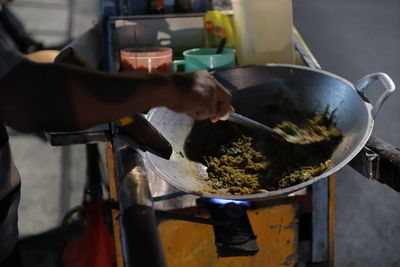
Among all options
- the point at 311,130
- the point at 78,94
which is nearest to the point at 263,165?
the point at 311,130

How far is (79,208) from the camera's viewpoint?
1828 millimetres

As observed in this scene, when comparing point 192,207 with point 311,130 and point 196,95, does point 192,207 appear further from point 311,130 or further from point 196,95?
point 196,95

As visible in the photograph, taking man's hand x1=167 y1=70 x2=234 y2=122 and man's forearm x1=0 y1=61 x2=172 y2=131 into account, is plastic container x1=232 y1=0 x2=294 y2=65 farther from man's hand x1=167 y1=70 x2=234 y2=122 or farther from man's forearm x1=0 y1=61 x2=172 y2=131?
man's forearm x1=0 y1=61 x2=172 y2=131

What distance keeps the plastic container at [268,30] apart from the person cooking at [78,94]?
0.95 m

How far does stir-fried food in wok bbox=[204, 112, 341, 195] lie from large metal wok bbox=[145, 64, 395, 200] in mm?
Answer: 37

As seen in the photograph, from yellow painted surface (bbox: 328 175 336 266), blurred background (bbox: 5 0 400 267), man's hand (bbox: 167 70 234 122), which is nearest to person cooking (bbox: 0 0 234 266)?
man's hand (bbox: 167 70 234 122)

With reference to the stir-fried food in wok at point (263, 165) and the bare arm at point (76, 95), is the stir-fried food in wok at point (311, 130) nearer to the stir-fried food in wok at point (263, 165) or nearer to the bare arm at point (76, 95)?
the stir-fried food in wok at point (263, 165)

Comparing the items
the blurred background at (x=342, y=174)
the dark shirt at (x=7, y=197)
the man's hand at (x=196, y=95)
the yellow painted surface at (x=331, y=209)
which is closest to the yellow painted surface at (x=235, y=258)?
the yellow painted surface at (x=331, y=209)

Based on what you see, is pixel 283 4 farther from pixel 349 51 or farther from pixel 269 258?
pixel 349 51

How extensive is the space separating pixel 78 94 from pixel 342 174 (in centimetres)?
310

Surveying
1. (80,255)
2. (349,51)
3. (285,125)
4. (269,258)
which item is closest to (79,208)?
(80,255)

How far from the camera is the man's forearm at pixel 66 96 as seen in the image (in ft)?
2.37

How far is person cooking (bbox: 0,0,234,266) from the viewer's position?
72 centimetres

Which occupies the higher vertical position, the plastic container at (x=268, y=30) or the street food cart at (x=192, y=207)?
the plastic container at (x=268, y=30)
